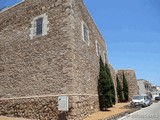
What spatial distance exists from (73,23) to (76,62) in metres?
2.72

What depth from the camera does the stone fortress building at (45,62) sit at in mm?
9867

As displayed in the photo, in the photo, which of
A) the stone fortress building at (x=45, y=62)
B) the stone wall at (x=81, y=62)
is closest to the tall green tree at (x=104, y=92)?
the stone wall at (x=81, y=62)

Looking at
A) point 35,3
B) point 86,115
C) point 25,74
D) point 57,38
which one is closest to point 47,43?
point 57,38

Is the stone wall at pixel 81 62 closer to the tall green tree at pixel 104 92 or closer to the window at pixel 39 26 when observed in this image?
the tall green tree at pixel 104 92

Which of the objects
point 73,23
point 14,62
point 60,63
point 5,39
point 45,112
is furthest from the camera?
point 5,39

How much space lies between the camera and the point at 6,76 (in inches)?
491

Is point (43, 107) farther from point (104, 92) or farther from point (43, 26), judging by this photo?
point (104, 92)

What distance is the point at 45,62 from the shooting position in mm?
10984

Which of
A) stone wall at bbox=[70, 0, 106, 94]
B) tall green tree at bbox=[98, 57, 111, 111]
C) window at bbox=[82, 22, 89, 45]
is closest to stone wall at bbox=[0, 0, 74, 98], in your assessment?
stone wall at bbox=[70, 0, 106, 94]

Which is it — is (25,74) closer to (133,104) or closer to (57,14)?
(57,14)

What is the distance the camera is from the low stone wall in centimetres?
916

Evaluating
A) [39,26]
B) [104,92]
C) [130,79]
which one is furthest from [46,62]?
[130,79]

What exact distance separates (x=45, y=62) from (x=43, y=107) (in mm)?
2944

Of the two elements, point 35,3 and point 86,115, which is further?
point 35,3
